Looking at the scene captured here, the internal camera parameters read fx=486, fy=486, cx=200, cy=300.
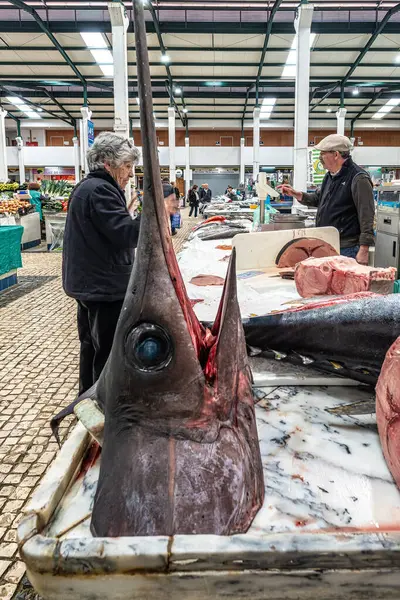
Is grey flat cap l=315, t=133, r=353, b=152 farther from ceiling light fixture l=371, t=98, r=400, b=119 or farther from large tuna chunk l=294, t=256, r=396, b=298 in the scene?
ceiling light fixture l=371, t=98, r=400, b=119

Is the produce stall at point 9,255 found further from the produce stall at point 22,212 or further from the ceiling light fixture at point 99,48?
the ceiling light fixture at point 99,48

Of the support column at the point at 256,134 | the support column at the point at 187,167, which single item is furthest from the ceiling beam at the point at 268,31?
the support column at the point at 187,167

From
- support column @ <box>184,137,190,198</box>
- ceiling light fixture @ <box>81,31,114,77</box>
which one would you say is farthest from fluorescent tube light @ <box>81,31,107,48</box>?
support column @ <box>184,137,190,198</box>

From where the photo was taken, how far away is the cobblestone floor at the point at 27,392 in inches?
81.7

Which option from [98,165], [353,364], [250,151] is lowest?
[353,364]

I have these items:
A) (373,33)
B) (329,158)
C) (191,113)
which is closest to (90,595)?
(329,158)

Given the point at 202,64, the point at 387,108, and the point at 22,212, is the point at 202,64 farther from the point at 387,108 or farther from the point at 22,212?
the point at 387,108

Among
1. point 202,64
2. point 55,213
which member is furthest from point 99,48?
point 55,213

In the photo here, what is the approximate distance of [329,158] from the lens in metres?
3.88

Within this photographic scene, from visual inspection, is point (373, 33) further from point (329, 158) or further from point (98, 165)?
point (98, 165)

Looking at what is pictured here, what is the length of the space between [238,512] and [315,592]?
0.18 metres

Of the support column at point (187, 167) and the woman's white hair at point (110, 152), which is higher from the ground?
the support column at point (187, 167)

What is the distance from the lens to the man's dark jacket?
258cm

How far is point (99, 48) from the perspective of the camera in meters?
16.0
